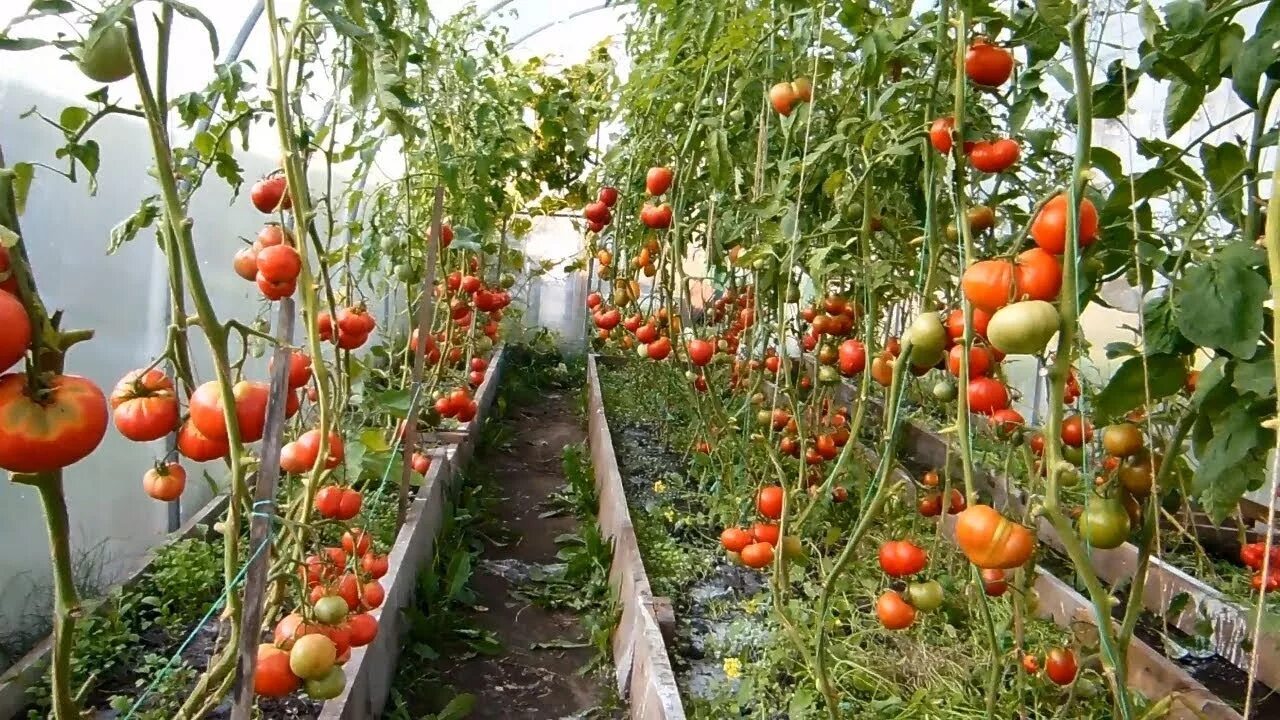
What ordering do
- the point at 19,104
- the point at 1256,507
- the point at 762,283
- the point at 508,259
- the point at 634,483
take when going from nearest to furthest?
1. the point at 19,104
2. the point at 762,283
3. the point at 1256,507
4. the point at 634,483
5. the point at 508,259

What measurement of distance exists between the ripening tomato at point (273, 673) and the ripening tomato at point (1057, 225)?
1.16 m

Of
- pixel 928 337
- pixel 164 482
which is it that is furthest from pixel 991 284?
pixel 164 482

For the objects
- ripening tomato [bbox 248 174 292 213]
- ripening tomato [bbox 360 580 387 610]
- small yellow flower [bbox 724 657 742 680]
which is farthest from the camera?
small yellow flower [bbox 724 657 742 680]

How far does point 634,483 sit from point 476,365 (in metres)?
1.17

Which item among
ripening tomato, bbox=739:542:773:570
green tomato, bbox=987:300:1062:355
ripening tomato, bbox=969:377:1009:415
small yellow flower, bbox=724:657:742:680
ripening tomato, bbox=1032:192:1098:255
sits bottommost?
small yellow flower, bbox=724:657:742:680

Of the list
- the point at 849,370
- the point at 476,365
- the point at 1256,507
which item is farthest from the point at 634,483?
the point at 1256,507

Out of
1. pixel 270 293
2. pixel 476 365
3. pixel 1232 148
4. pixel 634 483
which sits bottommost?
pixel 634 483

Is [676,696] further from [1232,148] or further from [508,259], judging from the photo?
[508,259]

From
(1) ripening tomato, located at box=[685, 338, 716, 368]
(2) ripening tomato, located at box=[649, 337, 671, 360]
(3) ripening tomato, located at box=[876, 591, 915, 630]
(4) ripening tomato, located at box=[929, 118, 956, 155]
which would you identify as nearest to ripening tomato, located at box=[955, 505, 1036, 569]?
(4) ripening tomato, located at box=[929, 118, 956, 155]

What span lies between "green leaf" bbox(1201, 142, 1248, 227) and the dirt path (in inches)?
76.1

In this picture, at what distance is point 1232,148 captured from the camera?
1073 mm

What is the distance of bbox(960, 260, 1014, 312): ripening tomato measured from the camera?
84 centimetres

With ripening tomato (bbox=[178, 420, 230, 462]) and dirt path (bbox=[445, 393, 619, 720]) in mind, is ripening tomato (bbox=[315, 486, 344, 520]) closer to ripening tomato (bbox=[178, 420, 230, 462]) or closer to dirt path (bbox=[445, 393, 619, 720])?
ripening tomato (bbox=[178, 420, 230, 462])

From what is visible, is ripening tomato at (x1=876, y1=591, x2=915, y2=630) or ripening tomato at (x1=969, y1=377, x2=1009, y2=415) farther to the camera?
ripening tomato at (x1=876, y1=591, x2=915, y2=630)
